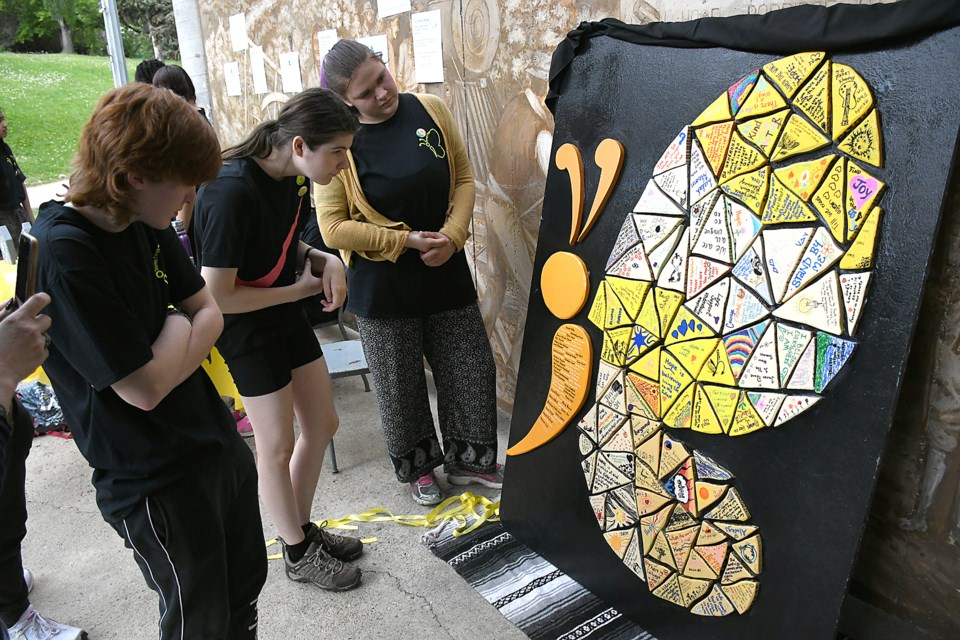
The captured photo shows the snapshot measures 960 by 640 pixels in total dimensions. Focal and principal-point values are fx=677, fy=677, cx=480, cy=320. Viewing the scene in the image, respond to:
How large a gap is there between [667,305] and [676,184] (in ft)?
1.03

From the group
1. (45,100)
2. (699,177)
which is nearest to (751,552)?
(699,177)

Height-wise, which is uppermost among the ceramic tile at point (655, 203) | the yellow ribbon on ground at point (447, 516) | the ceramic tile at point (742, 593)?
the ceramic tile at point (655, 203)

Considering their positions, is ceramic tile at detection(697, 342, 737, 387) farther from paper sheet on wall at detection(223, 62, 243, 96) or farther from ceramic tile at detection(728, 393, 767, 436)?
paper sheet on wall at detection(223, 62, 243, 96)

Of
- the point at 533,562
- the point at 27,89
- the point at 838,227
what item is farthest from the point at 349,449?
the point at 27,89

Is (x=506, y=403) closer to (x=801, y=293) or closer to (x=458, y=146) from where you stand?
(x=458, y=146)

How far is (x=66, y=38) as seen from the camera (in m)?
12.1

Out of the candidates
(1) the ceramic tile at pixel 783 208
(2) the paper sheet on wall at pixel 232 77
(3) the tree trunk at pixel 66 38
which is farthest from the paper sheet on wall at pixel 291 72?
(3) the tree trunk at pixel 66 38

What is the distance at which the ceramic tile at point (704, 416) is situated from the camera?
169 cm

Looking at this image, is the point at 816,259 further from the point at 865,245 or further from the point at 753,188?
the point at 753,188

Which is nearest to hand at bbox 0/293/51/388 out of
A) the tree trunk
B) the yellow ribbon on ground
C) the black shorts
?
the black shorts

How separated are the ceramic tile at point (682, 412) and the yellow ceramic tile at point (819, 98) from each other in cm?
69

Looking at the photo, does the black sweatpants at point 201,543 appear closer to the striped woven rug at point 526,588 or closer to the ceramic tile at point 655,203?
the striped woven rug at point 526,588

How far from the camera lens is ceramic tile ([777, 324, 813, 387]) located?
4.91 feet

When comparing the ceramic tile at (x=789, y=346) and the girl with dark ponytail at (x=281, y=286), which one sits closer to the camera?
the ceramic tile at (x=789, y=346)
